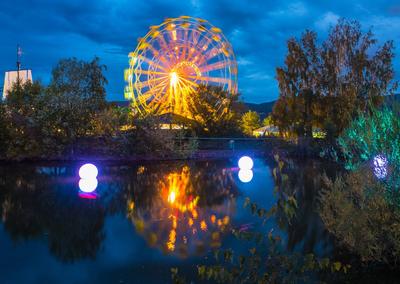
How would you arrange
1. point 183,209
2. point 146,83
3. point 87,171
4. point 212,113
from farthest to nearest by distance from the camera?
1. point 146,83
2. point 212,113
3. point 87,171
4. point 183,209

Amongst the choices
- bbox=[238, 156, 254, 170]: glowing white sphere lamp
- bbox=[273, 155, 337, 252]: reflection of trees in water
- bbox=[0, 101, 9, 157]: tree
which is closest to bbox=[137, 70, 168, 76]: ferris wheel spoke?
bbox=[0, 101, 9, 157]: tree

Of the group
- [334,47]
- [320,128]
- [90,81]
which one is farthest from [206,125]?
[90,81]

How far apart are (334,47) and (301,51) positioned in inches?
96.7

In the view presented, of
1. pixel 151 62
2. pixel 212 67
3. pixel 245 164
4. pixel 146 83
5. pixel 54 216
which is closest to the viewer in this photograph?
pixel 54 216

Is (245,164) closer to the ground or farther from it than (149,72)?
closer to the ground

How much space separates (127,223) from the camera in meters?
9.34

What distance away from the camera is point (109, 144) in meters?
23.9

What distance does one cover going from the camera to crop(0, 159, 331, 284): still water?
655cm

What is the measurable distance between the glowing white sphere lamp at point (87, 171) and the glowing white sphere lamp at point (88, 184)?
0.14 meters

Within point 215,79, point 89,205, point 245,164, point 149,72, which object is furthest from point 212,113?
point 89,205

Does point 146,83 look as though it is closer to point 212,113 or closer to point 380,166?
point 212,113

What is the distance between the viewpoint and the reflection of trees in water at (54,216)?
25.7 feet

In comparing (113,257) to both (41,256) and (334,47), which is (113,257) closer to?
(41,256)

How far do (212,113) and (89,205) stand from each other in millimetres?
20513
